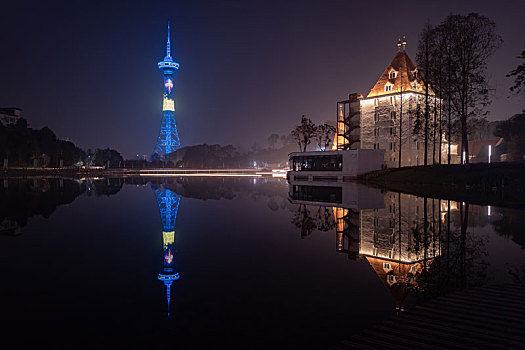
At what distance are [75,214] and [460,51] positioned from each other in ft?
145

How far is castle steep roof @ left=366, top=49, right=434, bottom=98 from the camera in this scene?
65.2m

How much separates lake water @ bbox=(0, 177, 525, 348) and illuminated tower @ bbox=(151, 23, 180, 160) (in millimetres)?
150645

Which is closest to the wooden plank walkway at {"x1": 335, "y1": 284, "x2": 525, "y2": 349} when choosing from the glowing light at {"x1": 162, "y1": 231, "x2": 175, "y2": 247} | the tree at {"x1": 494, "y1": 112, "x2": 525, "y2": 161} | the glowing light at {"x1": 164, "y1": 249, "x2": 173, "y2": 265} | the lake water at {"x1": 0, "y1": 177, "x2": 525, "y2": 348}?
the lake water at {"x1": 0, "y1": 177, "x2": 525, "y2": 348}

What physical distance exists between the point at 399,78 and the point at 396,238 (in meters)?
61.0

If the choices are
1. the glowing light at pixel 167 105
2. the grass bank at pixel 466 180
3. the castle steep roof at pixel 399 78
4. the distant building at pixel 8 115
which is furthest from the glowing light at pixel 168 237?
the glowing light at pixel 167 105

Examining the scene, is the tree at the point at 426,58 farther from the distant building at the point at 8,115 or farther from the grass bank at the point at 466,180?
the distant building at the point at 8,115

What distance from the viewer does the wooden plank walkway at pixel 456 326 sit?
471cm

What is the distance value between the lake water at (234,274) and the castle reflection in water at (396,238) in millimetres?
58

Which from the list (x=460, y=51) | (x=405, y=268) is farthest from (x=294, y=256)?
(x=460, y=51)

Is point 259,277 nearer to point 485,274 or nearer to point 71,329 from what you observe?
point 71,329

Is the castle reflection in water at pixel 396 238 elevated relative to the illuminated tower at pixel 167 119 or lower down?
lower down

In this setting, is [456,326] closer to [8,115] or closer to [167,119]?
[8,115]

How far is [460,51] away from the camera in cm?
4278

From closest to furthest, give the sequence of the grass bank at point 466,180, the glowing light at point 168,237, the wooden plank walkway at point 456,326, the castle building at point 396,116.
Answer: the wooden plank walkway at point 456,326, the glowing light at point 168,237, the grass bank at point 466,180, the castle building at point 396,116
